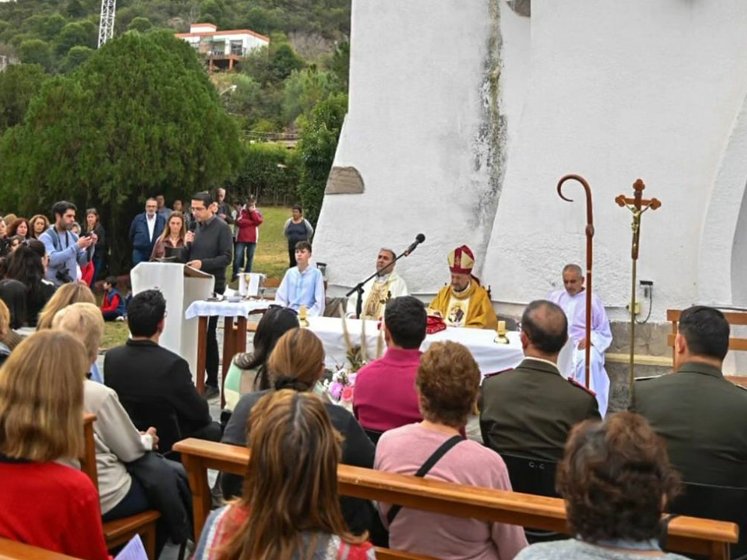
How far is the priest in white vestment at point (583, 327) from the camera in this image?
22.3 feet

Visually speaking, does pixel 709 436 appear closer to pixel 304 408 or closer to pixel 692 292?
pixel 304 408

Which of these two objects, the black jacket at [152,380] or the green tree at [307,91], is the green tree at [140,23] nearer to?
the green tree at [307,91]

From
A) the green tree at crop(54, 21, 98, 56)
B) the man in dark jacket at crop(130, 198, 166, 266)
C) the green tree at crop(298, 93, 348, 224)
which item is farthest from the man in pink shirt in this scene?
the green tree at crop(54, 21, 98, 56)

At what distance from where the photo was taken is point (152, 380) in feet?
12.3

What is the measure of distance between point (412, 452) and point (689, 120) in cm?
541

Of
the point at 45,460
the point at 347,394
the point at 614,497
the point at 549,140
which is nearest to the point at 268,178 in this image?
the point at 549,140

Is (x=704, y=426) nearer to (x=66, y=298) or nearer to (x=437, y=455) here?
(x=437, y=455)

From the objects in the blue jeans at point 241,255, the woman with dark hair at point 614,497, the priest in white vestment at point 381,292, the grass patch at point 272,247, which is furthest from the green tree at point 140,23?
the woman with dark hair at point 614,497

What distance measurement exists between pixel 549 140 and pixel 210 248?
316 centimetres

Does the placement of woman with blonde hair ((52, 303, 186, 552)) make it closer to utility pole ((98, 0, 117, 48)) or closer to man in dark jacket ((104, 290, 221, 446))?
man in dark jacket ((104, 290, 221, 446))

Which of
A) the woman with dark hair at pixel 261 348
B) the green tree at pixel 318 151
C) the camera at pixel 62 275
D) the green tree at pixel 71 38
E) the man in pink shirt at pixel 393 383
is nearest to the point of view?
the man in pink shirt at pixel 393 383

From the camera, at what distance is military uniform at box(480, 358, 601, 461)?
3.10 metres

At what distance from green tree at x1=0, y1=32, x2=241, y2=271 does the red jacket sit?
1.67 meters

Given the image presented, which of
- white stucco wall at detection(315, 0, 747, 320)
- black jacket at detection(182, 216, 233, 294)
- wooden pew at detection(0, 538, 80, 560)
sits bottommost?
wooden pew at detection(0, 538, 80, 560)
